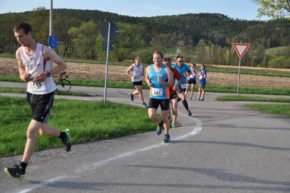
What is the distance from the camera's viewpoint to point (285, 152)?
27.5 feet

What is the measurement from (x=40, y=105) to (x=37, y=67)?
20.3 inches

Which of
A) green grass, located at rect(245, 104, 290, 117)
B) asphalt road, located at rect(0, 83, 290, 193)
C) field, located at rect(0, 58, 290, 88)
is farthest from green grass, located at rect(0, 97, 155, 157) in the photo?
field, located at rect(0, 58, 290, 88)

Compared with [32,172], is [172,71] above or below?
above

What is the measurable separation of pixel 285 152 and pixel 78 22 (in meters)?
101

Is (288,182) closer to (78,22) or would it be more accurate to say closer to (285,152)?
(285,152)

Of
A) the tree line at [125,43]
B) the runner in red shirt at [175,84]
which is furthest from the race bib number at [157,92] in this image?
the tree line at [125,43]

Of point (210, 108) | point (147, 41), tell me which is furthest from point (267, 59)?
point (210, 108)

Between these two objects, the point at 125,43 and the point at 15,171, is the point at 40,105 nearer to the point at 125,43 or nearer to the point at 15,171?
the point at 15,171

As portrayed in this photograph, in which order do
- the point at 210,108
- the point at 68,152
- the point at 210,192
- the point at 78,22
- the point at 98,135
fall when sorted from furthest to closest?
1. the point at 78,22
2. the point at 210,108
3. the point at 98,135
4. the point at 68,152
5. the point at 210,192

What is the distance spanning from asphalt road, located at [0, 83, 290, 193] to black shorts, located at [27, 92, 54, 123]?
77cm

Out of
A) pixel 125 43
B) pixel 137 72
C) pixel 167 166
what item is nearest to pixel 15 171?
pixel 167 166

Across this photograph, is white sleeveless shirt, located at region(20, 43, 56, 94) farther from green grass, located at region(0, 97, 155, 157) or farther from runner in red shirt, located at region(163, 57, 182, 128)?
runner in red shirt, located at region(163, 57, 182, 128)

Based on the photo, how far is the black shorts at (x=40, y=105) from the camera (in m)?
5.98

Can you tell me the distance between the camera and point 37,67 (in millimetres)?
5945
